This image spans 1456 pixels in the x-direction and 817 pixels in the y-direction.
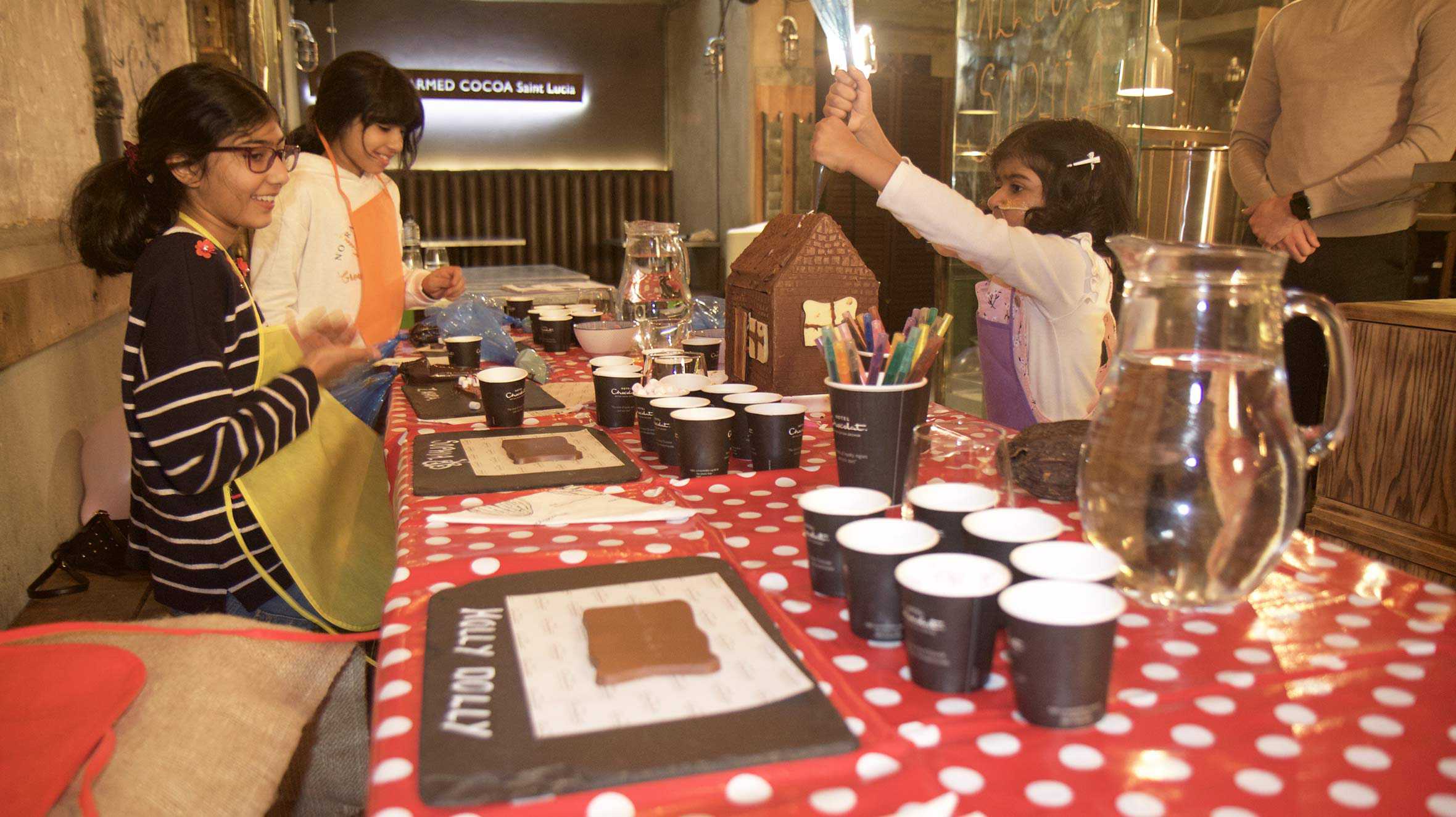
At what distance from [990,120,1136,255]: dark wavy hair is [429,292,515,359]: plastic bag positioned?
122 cm

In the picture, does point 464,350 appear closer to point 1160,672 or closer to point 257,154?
point 257,154

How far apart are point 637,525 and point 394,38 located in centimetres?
846

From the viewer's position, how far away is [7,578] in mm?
1815

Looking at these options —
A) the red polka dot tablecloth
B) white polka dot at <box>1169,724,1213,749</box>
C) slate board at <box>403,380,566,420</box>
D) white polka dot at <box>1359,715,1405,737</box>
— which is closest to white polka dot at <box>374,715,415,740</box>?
the red polka dot tablecloth

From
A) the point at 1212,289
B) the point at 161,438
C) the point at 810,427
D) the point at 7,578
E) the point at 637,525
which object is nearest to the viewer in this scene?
the point at 1212,289

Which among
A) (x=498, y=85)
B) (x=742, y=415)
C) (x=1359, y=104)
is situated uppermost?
(x=498, y=85)

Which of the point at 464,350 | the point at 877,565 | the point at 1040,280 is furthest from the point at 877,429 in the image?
the point at 464,350

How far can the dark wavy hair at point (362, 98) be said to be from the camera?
2.49m

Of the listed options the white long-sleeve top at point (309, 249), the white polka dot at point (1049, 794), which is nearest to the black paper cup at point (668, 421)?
the white polka dot at point (1049, 794)

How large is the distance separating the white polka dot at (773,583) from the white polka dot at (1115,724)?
0.31m

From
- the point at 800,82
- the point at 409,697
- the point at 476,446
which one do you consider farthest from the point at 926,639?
the point at 800,82

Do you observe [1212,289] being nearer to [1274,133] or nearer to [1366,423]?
[1366,423]

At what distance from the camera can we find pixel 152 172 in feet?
5.19

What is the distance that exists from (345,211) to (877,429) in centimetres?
196
